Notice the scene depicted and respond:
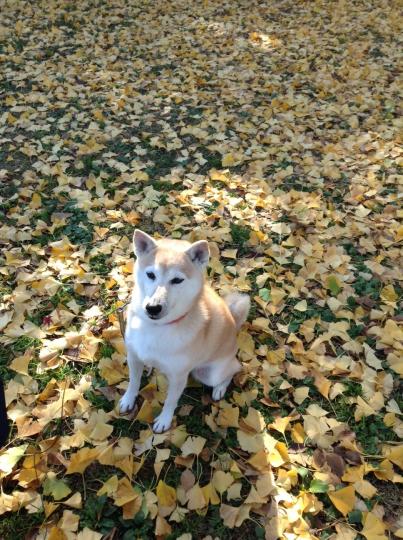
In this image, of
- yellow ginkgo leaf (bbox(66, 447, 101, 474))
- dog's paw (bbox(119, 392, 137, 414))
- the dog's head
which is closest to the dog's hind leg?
dog's paw (bbox(119, 392, 137, 414))

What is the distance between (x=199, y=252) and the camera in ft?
9.21

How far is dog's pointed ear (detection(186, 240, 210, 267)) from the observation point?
276 centimetres

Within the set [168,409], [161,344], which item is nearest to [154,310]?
[161,344]

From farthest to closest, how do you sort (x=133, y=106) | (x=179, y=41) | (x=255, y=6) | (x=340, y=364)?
1. (x=255, y=6)
2. (x=179, y=41)
3. (x=133, y=106)
4. (x=340, y=364)

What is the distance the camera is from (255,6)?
1088 cm

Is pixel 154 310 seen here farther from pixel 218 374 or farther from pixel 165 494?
pixel 165 494

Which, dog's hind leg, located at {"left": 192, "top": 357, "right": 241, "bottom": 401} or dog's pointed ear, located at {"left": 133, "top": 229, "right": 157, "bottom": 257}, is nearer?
dog's pointed ear, located at {"left": 133, "top": 229, "right": 157, "bottom": 257}

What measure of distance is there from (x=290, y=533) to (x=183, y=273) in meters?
1.73

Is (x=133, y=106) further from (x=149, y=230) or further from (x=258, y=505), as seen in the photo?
(x=258, y=505)

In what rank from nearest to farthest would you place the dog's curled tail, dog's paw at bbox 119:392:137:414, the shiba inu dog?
the shiba inu dog < dog's paw at bbox 119:392:137:414 < the dog's curled tail

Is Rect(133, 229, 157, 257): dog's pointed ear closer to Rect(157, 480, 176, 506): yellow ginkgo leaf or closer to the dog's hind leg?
the dog's hind leg

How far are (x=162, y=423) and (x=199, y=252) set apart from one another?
1284 mm

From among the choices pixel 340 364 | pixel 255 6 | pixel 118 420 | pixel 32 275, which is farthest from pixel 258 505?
pixel 255 6

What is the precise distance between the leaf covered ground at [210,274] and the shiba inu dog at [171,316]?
0.51 metres
